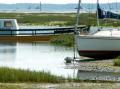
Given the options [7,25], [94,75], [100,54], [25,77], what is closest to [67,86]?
[25,77]

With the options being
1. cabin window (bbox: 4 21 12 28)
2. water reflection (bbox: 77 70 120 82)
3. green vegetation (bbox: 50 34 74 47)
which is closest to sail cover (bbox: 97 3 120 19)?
green vegetation (bbox: 50 34 74 47)

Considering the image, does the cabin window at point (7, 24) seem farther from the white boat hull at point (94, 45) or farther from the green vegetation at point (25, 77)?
the green vegetation at point (25, 77)

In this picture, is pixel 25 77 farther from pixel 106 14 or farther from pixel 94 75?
pixel 106 14

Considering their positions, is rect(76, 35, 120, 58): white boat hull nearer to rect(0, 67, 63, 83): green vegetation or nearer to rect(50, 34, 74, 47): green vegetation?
rect(0, 67, 63, 83): green vegetation

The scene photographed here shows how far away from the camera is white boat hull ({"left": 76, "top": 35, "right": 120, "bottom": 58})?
3297cm

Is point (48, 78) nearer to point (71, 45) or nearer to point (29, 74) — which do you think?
point (29, 74)

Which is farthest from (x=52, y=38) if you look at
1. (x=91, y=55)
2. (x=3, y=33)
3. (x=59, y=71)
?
(x=59, y=71)

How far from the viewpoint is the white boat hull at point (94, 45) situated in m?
33.0

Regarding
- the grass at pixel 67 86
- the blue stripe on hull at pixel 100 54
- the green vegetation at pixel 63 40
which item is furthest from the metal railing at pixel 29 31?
the grass at pixel 67 86

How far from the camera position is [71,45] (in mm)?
48312

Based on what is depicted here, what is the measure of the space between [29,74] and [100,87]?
349cm

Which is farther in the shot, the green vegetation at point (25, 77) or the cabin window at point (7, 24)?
the cabin window at point (7, 24)

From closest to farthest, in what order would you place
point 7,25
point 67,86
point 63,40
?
point 67,86 → point 63,40 → point 7,25

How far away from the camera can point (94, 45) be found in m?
33.1
